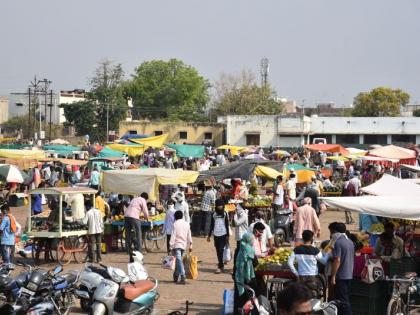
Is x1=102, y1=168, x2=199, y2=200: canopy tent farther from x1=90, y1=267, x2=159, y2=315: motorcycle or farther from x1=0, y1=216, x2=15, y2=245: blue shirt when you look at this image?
x1=90, y1=267, x2=159, y2=315: motorcycle

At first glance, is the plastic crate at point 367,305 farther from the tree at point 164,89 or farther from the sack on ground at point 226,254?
the tree at point 164,89

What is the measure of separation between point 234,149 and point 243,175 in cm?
2497

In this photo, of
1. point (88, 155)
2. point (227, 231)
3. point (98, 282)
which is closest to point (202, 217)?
point (227, 231)

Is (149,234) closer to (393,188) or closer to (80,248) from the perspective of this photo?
(80,248)

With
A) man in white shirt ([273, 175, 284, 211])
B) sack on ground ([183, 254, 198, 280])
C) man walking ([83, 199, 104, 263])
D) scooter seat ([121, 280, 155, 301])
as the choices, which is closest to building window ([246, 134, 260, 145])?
man in white shirt ([273, 175, 284, 211])

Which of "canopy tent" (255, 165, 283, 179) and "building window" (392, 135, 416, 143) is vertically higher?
"building window" (392, 135, 416, 143)

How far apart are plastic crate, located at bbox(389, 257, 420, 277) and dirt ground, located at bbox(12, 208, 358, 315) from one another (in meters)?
2.74

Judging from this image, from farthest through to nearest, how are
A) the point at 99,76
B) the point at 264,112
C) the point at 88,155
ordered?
the point at 99,76, the point at 264,112, the point at 88,155

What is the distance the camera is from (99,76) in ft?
284

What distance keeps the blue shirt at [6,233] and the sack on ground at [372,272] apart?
7432 millimetres

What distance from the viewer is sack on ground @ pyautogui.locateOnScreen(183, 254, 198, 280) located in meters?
14.7

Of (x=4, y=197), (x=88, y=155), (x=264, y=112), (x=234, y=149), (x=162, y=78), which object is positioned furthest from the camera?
(x=162, y=78)

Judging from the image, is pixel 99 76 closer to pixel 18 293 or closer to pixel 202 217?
pixel 202 217

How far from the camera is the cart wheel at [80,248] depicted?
54.5 feet
